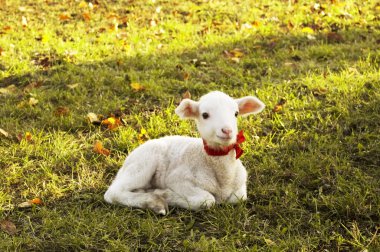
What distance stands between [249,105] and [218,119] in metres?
0.46

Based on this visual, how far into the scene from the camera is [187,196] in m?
3.62

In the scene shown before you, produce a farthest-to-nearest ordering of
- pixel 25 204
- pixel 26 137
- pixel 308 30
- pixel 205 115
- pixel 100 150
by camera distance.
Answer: pixel 308 30, pixel 26 137, pixel 100 150, pixel 25 204, pixel 205 115

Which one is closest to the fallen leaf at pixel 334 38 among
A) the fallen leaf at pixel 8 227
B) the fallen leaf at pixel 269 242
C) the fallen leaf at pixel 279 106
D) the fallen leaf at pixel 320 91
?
the fallen leaf at pixel 320 91

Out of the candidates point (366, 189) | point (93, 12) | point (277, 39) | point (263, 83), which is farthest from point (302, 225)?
point (93, 12)

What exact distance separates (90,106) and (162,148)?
202 cm

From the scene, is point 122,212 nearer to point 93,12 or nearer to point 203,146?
point 203,146

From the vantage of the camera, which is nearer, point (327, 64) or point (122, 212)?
point (122, 212)

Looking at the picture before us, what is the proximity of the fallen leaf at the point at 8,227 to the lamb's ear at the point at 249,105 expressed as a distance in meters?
1.98

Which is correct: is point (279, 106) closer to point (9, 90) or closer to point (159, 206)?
point (159, 206)

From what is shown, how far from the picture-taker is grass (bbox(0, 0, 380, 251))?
3.43m

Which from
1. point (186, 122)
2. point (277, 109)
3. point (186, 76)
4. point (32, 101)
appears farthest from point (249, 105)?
point (32, 101)

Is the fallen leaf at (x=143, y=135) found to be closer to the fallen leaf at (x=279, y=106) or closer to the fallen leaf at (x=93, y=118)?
the fallen leaf at (x=93, y=118)

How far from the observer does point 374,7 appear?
29.9 feet

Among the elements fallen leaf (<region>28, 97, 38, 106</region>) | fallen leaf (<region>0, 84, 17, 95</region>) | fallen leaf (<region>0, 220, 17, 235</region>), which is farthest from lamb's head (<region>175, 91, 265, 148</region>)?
fallen leaf (<region>0, 84, 17, 95</region>)
